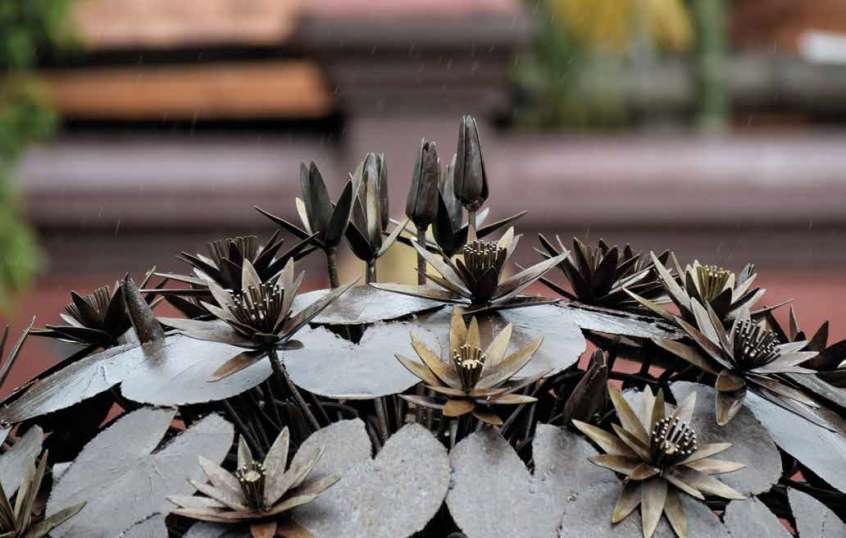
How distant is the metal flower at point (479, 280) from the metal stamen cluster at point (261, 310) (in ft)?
0.21

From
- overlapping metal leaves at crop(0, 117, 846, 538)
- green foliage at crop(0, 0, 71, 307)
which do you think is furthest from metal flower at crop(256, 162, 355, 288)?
green foliage at crop(0, 0, 71, 307)

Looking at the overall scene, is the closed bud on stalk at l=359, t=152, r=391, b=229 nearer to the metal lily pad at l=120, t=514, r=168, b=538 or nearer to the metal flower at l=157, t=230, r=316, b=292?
the metal flower at l=157, t=230, r=316, b=292

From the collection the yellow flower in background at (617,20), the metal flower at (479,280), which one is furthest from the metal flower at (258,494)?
the yellow flower in background at (617,20)

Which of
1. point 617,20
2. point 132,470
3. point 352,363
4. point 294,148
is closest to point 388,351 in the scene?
point 352,363

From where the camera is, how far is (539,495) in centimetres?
41

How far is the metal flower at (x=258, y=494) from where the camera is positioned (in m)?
0.38

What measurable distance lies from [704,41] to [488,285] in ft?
12.8

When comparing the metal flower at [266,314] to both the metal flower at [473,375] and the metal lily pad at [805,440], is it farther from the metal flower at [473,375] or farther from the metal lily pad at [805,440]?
the metal lily pad at [805,440]

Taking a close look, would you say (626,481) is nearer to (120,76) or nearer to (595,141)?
(595,141)

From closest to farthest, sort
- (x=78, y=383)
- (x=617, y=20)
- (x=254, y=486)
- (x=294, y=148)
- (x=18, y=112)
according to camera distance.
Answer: (x=254, y=486), (x=78, y=383), (x=18, y=112), (x=294, y=148), (x=617, y=20)

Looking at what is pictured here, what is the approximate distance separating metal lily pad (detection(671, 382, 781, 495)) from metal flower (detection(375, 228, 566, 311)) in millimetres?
85

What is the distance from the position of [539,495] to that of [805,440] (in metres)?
0.14

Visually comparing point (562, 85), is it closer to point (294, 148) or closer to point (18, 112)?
point (294, 148)

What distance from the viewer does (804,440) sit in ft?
1.52
